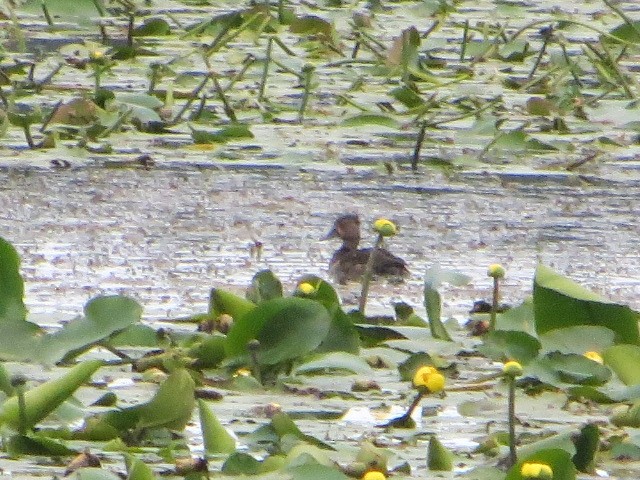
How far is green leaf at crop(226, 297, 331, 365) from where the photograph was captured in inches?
98.0

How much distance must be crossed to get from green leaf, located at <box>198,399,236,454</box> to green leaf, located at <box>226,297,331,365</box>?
1.29 ft

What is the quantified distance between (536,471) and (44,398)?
610 mm

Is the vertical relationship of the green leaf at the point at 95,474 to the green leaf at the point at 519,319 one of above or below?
above

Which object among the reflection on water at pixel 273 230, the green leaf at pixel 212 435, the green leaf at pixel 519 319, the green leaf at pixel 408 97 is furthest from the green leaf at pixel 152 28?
the green leaf at pixel 212 435

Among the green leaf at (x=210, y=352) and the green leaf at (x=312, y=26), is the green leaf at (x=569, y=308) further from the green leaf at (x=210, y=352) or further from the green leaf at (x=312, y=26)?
the green leaf at (x=312, y=26)

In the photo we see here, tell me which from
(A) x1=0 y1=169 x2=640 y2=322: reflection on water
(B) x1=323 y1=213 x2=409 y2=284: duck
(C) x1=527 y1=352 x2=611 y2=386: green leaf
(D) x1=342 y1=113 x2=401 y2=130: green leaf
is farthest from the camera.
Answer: (D) x1=342 y1=113 x2=401 y2=130: green leaf

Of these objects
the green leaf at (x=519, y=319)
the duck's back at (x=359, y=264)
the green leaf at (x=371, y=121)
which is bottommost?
the green leaf at (x=371, y=121)

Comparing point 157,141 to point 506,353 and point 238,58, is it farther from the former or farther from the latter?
point 506,353

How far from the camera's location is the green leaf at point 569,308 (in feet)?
8.55

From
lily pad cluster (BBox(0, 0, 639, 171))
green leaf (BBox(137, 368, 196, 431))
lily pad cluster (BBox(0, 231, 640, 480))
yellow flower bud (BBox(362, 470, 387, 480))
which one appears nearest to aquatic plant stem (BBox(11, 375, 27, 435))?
lily pad cluster (BBox(0, 231, 640, 480))

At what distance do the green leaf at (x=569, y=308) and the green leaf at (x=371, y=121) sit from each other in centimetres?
236

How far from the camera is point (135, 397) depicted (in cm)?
236

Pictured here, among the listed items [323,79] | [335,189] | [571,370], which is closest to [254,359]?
[571,370]

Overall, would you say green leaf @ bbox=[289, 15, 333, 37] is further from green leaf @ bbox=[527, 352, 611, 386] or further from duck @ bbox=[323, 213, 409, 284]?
green leaf @ bbox=[527, 352, 611, 386]
